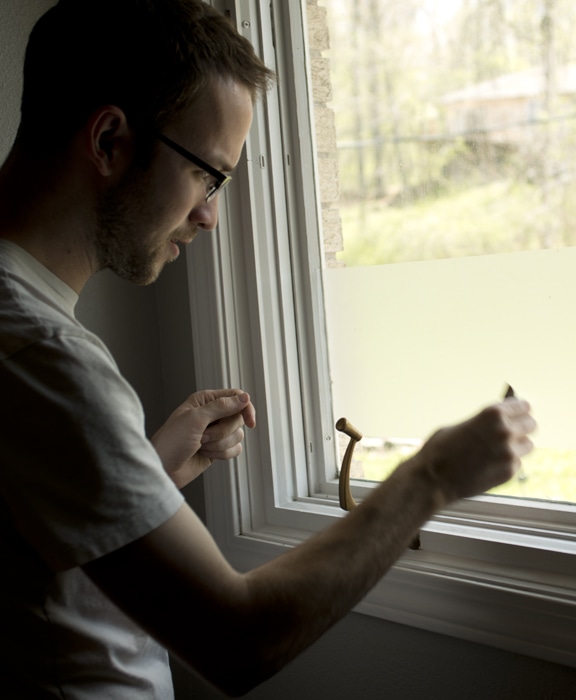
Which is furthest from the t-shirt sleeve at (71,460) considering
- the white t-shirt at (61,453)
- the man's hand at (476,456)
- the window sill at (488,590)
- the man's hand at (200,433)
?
the window sill at (488,590)

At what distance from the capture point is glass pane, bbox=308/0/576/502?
1250 millimetres

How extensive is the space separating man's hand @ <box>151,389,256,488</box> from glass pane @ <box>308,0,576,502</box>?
378 millimetres

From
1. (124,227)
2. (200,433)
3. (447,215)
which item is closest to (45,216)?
(124,227)

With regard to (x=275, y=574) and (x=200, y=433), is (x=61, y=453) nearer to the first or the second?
(x=275, y=574)

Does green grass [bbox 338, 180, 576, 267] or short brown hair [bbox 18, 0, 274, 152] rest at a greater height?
short brown hair [bbox 18, 0, 274, 152]

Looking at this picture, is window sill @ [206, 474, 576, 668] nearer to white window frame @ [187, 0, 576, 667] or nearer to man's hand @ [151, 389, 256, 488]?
white window frame @ [187, 0, 576, 667]

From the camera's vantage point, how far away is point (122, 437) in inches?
28.0

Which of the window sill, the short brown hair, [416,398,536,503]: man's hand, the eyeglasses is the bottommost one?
the window sill

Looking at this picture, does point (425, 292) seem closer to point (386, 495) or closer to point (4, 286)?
point (386, 495)

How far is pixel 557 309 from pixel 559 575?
→ 1.37 feet

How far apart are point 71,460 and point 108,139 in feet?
1.25

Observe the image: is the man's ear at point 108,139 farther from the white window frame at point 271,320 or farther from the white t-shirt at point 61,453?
the white window frame at point 271,320

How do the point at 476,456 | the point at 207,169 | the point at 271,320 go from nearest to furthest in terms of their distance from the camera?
the point at 476,456
the point at 207,169
the point at 271,320

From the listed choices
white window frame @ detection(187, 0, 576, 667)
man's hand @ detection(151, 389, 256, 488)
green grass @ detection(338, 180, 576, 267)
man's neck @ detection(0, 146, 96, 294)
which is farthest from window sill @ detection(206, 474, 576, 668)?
man's neck @ detection(0, 146, 96, 294)
